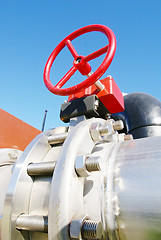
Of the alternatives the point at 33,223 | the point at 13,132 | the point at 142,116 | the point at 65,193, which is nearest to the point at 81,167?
the point at 65,193

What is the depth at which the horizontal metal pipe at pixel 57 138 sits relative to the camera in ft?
2.03

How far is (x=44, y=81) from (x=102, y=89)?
0.95ft

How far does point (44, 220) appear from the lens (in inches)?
17.1

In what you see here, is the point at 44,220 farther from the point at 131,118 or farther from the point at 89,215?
the point at 131,118

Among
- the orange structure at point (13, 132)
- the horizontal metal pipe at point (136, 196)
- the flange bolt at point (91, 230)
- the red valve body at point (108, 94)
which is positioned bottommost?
the flange bolt at point (91, 230)

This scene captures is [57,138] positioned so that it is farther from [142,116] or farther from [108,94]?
[142,116]

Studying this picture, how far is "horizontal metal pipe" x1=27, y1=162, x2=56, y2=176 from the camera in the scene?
1.64ft

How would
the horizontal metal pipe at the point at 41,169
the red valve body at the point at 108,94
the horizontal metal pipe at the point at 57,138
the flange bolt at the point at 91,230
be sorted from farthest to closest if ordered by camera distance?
the red valve body at the point at 108,94
the horizontal metal pipe at the point at 57,138
the horizontal metal pipe at the point at 41,169
the flange bolt at the point at 91,230

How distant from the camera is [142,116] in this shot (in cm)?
124

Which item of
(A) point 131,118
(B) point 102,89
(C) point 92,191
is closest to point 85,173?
(C) point 92,191

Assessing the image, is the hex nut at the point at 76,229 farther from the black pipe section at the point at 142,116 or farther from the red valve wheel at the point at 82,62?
the black pipe section at the point at 142,116

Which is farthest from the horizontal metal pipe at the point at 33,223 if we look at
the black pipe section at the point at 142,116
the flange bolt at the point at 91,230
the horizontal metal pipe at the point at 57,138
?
the black pipe section at the point at 142,116

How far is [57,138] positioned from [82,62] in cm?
36

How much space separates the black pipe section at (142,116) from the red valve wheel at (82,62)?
636 millimetres
